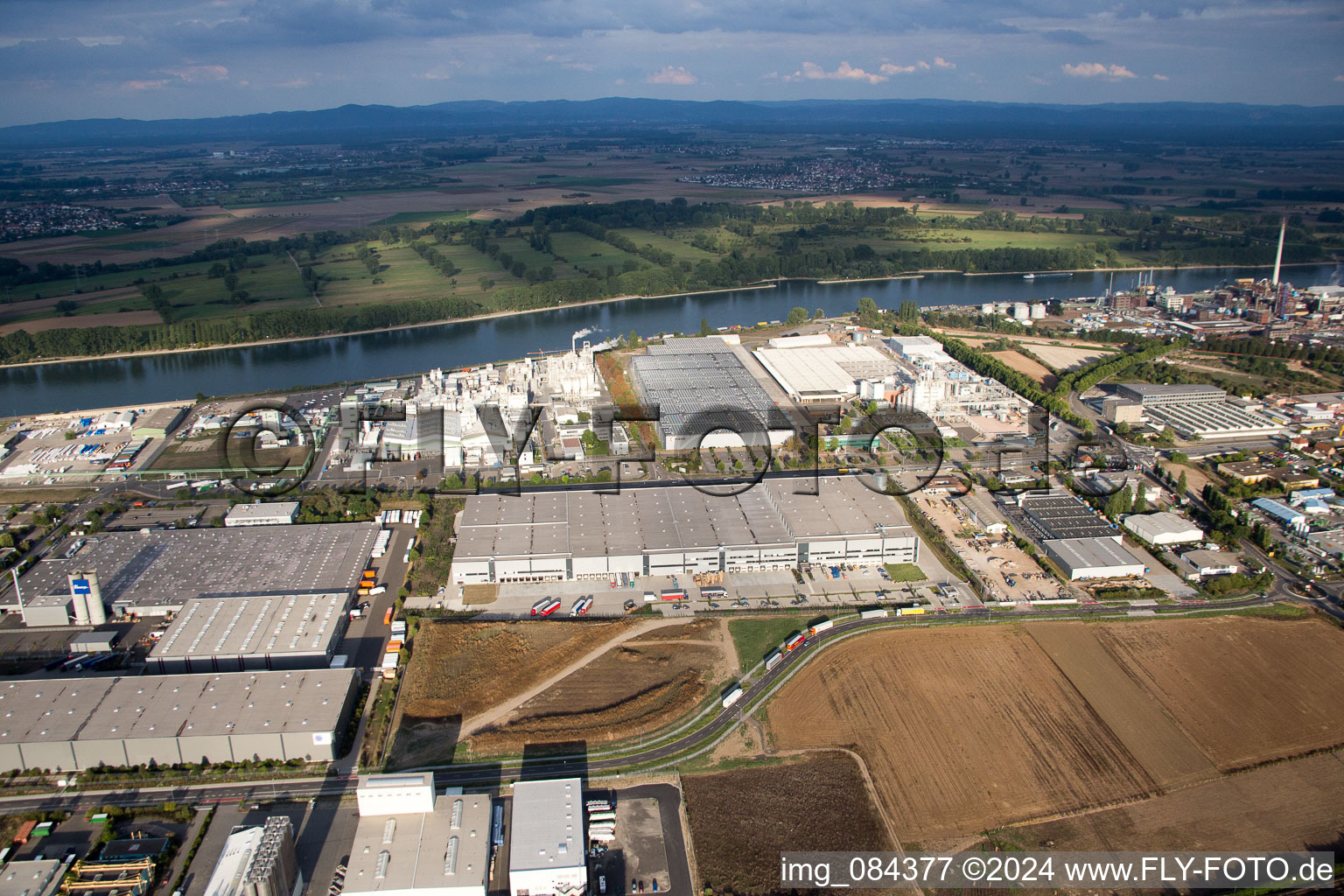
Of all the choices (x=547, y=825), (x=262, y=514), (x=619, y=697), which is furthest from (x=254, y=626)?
(x=547, y=825)

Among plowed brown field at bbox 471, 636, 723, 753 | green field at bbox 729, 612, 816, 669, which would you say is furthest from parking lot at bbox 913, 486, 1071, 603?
plowed brown field at bbox 471, 636, 723, 753

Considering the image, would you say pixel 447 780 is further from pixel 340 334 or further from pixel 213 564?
pixel 340 334

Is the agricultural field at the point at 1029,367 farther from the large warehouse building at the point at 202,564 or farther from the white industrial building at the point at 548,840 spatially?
the white industrial building at the point at 548,840

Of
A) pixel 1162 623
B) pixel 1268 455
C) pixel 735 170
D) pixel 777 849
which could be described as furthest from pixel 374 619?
pixel 735 170

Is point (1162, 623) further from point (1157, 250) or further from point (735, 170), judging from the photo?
point (735, 170)

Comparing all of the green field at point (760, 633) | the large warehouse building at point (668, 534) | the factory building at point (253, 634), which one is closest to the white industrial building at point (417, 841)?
the factory building at point (253, 634)
